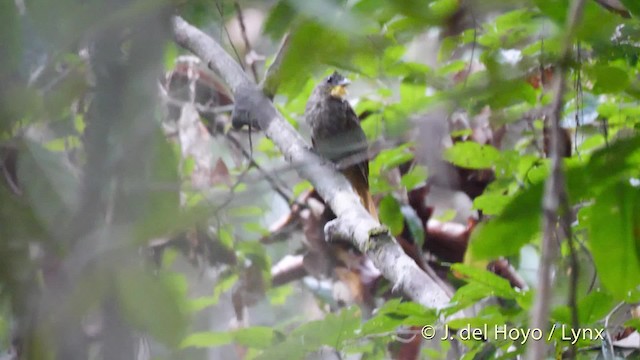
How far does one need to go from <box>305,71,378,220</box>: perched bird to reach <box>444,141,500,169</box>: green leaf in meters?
0.16

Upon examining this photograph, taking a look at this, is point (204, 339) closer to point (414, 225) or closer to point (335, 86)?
point (414, 225)

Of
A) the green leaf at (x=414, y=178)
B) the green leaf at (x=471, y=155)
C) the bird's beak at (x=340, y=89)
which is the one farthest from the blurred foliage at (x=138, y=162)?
the bird's beak at (x=340, y=89)

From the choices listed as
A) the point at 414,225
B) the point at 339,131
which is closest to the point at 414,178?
→ the point at 414,225

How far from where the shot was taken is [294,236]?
2.03m

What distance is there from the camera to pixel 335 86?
2.10 m

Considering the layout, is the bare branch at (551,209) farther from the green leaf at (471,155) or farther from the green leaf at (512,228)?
the green leaf at (471,155)

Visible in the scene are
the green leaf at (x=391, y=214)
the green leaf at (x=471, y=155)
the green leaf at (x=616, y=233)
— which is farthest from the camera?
the green leaf at (x=391, y=214)

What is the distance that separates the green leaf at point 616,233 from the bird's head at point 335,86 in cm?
146

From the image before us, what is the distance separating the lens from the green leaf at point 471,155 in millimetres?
1346

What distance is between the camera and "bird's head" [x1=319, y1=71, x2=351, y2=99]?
2088mm

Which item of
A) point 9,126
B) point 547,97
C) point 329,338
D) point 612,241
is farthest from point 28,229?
point 547,97

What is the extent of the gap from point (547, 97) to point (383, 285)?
2.47 feet

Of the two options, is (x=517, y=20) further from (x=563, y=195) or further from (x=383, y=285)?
(x=383, y=285)

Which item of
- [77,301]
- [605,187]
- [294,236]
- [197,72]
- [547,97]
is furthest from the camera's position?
[294,236]
